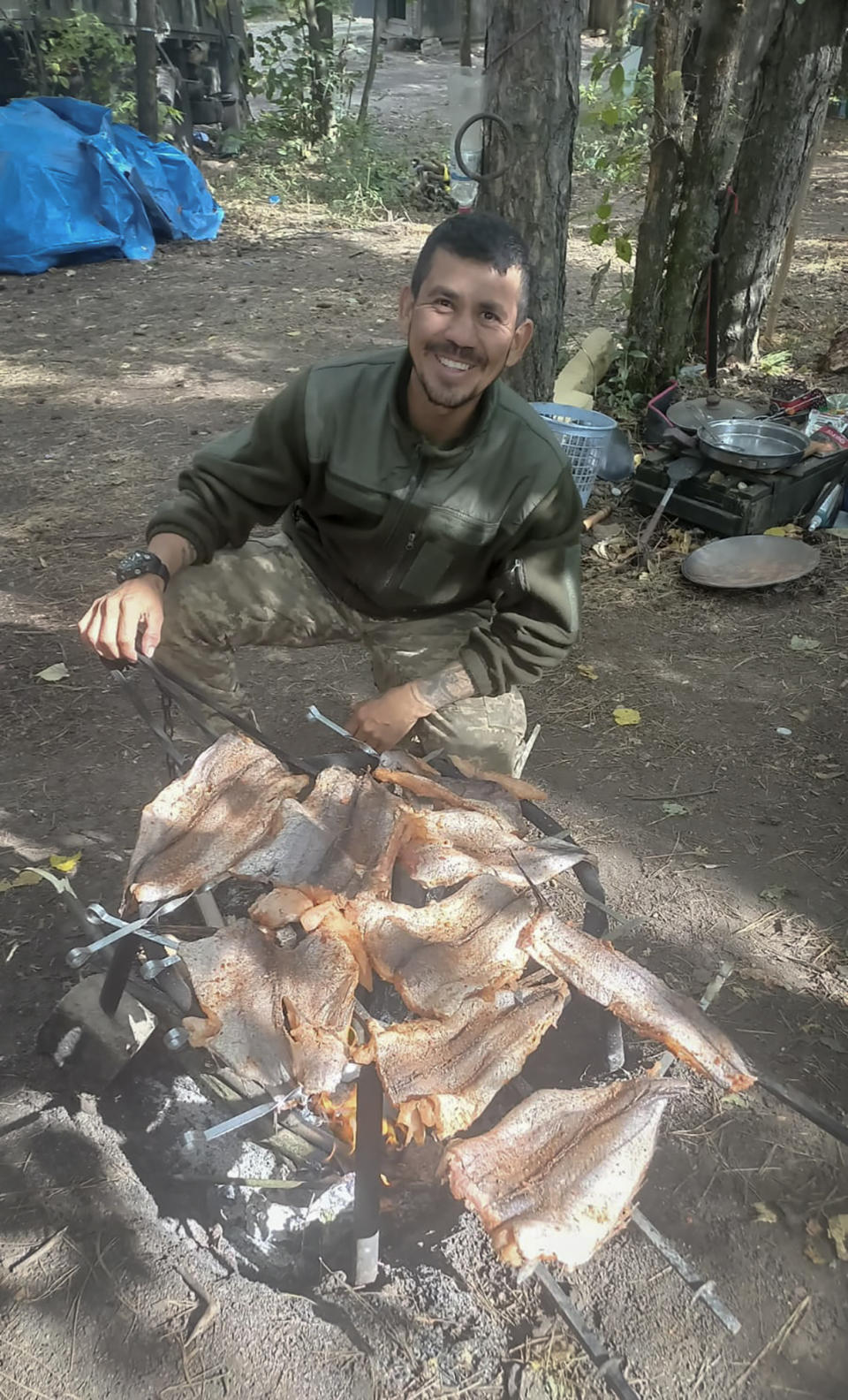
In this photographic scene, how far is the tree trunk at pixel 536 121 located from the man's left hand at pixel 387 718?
3.16 metres

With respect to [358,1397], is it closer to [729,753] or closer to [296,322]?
[729,753]

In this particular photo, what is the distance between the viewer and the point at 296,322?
8555 millimetres

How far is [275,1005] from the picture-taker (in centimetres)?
191

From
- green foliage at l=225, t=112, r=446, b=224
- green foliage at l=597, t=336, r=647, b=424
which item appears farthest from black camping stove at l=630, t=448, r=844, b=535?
green foliage at l=225, t=112, r=446, b=224

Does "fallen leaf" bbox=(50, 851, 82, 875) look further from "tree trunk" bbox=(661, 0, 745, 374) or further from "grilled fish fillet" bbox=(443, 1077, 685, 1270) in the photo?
"tree trunk" bbox=(661, 0, 745, 374)

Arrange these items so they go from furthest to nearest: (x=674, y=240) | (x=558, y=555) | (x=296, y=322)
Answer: (x=296, y=322), (x=674, y=240), (x=558, y=555)

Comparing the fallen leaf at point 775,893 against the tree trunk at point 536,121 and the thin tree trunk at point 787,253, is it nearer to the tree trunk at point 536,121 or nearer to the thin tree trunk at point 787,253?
the tree trunk at point 536,121

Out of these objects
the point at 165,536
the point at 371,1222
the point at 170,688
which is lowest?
the point at 371,1222

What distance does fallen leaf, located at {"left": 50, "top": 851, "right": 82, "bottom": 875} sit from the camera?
10.7ft

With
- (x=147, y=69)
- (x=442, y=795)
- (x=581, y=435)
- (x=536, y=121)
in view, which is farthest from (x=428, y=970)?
(x=147, y=69)

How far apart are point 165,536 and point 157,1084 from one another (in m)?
1.43

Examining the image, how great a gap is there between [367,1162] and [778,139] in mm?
7077

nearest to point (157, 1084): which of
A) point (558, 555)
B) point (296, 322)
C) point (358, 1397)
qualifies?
point (358, 1397)

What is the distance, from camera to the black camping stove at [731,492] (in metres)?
5.34
